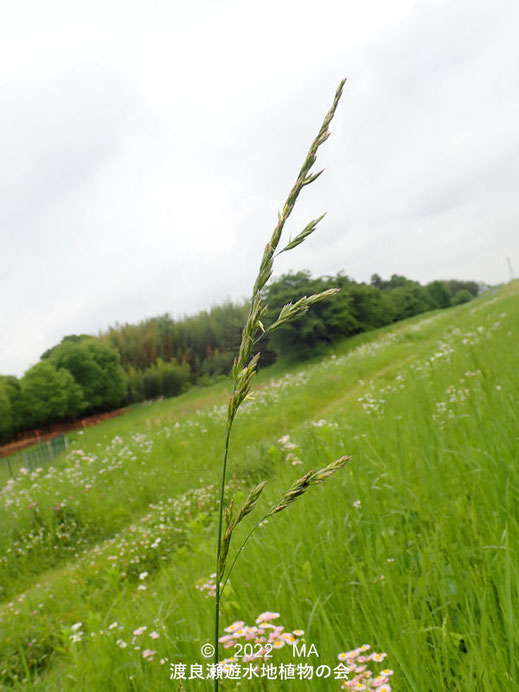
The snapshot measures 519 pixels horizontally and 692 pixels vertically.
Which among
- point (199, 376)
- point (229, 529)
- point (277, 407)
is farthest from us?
point (199, 376)

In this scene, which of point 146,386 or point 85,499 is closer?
point 85,499

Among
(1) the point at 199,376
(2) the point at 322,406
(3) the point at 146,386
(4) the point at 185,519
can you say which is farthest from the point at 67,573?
(3) the point at 146,386

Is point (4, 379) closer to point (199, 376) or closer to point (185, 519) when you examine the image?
point (199, 376)

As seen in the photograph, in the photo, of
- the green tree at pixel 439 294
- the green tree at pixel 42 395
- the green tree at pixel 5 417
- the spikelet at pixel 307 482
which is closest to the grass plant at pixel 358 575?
the spikelet at pixel 307 482

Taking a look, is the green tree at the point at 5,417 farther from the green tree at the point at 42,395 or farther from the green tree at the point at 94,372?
the green tree at the point at 94,372

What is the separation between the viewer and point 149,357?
1799 inches

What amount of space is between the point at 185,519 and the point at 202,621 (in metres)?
4.82

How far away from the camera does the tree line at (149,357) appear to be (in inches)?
854

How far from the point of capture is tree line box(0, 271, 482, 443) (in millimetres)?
21688

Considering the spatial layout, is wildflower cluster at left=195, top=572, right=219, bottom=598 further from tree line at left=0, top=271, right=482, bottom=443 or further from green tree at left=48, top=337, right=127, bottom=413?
green tree at left=48, top=337, right=127, bottom=413

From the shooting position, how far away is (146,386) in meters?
41.2

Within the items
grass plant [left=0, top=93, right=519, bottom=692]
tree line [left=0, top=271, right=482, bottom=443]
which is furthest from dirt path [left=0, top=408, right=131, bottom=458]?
grass plant [left=0, top=93, right=519, bottom=692]

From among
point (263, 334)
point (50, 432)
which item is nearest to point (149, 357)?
point (50, 432)

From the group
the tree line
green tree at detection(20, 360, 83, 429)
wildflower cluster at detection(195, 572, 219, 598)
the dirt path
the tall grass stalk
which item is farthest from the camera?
green tree at detection(20, 360, 83, 429)
